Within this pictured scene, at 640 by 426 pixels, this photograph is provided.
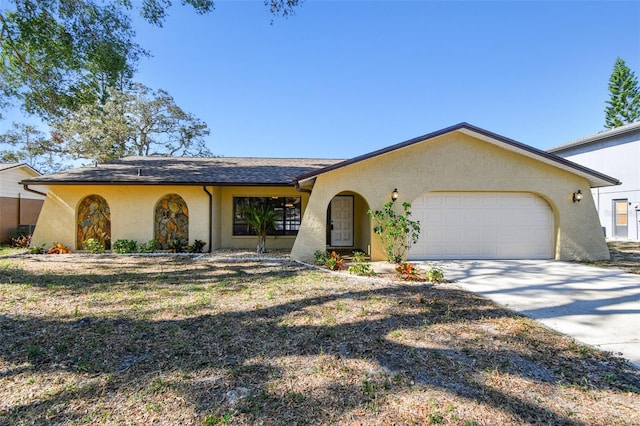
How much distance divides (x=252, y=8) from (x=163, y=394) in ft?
38.6

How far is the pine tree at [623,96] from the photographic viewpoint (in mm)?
32969

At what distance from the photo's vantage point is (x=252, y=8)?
411 inches

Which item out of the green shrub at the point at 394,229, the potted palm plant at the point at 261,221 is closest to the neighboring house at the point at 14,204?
the potted palm plant at the point at 261,221

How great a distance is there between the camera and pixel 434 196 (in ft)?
33.0

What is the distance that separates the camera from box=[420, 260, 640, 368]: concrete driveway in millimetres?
4172

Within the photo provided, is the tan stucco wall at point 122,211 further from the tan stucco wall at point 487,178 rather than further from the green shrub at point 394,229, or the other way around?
the green shrub at point 394,229

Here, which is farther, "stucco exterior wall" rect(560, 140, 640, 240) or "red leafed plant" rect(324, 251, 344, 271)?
"stucco exterior wall" rect(560, 140, 640, 240)

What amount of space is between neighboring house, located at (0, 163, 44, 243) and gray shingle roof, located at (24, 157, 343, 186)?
660cm

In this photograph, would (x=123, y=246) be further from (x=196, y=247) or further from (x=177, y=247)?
(x=196, y=247)

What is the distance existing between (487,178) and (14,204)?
22.8 m

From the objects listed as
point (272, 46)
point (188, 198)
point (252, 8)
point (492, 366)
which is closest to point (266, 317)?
point (492, 366)

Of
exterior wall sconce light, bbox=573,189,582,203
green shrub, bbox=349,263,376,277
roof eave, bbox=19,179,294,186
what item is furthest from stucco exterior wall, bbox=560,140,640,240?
roof eave, bbox=19,179,294,186

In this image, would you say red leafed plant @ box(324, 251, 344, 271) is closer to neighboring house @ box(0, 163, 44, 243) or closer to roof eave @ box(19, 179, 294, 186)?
roof eave @ box(19, 179, 294, 186)

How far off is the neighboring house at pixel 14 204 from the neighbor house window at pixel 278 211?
1177 cm
